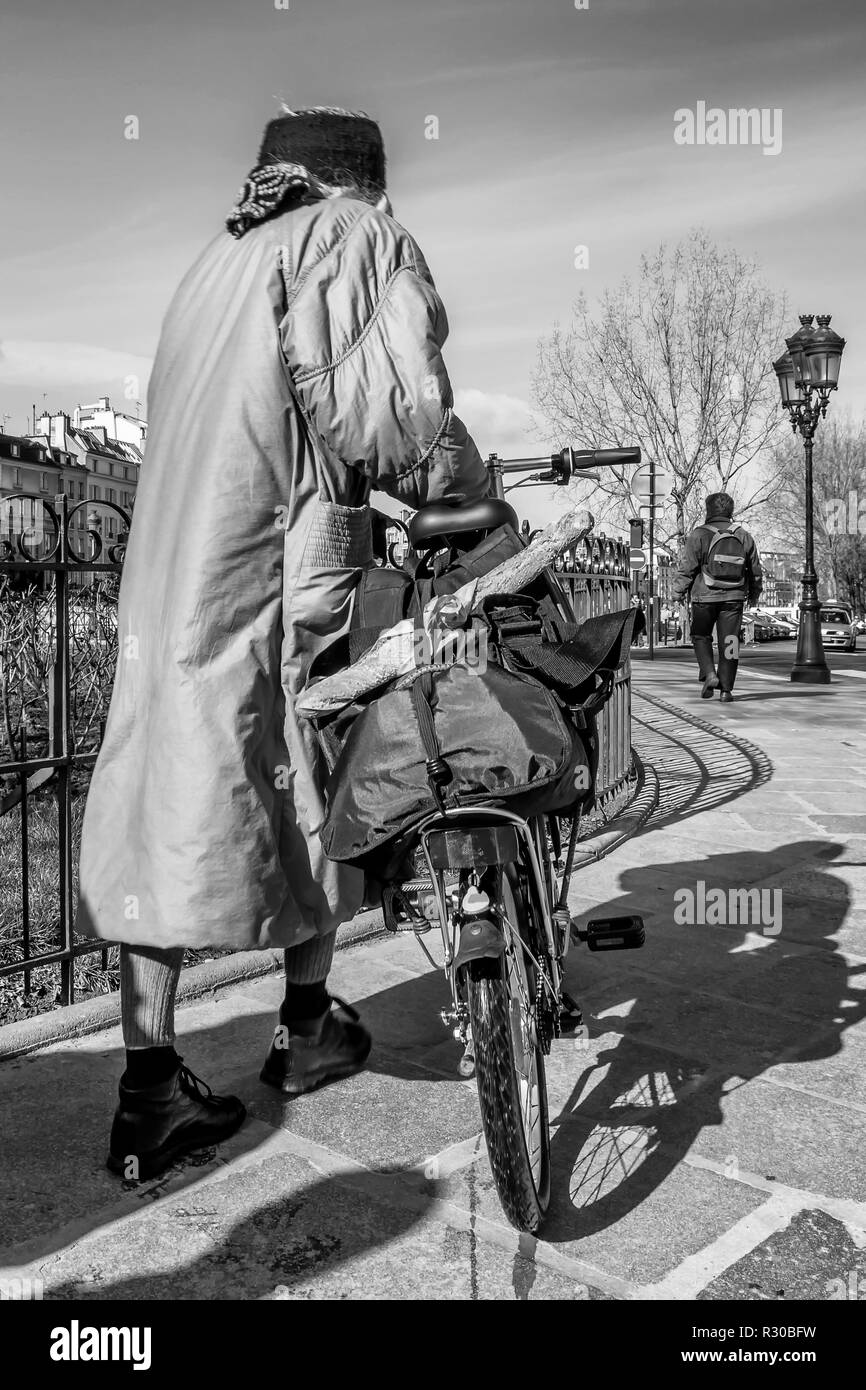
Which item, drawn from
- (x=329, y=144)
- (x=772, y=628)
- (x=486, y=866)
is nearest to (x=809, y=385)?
(x=329, y=144)

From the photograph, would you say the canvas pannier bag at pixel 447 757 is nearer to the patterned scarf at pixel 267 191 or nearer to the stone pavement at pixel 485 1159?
the stone pavement at pixel 485 1159

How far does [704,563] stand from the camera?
1119 cm

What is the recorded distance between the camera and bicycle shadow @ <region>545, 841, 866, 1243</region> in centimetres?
256

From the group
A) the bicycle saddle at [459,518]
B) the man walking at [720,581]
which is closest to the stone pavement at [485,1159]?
the bicycle saddle at [459,518]

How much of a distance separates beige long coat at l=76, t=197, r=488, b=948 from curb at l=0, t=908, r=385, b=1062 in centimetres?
86

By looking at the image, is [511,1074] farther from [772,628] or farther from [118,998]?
[772,628]

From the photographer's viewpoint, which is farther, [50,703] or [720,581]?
[720,581]

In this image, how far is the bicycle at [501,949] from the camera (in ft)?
6.82

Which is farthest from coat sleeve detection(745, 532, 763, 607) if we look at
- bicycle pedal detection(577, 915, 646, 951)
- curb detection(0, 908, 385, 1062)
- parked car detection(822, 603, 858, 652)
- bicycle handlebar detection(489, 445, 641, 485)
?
parked car detection(822, 603, 858, 652)

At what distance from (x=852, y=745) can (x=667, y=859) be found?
3.80m

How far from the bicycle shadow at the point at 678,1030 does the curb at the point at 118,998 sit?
817 mm

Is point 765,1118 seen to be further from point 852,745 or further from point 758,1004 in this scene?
point 852,745

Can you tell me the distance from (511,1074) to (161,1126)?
916 millimetres

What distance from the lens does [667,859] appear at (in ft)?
17.2
